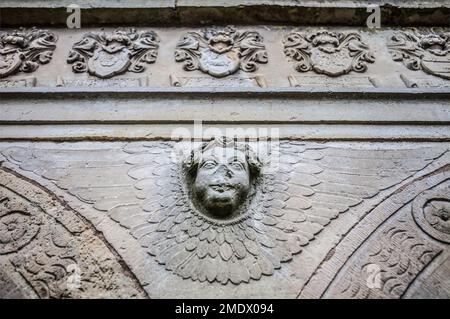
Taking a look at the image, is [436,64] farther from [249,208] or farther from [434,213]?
[249,208]

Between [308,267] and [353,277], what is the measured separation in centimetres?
21

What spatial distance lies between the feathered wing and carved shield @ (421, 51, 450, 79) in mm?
819

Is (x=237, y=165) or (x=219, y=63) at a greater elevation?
Answer: (x=219, y=63)

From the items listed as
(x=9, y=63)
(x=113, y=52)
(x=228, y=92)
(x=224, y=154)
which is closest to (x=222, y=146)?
(x=224, y=154)

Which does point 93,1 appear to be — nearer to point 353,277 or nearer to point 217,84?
point 217,84

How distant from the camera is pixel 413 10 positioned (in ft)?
10.9

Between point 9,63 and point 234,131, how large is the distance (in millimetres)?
1742

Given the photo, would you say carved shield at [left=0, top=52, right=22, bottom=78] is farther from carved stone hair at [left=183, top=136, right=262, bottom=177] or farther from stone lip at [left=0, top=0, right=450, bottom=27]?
carved stone hair at [left=183, top=136, right=262, bottom=177]

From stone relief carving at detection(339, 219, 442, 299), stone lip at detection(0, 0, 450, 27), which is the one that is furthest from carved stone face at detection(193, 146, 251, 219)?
stone lip at detection(0, 0, 450, 27)

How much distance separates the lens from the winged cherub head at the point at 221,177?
2.14 meters

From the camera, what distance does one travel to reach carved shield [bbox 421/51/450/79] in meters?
2.98

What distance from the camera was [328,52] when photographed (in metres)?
3.09

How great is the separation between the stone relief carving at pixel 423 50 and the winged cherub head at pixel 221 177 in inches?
61.6
